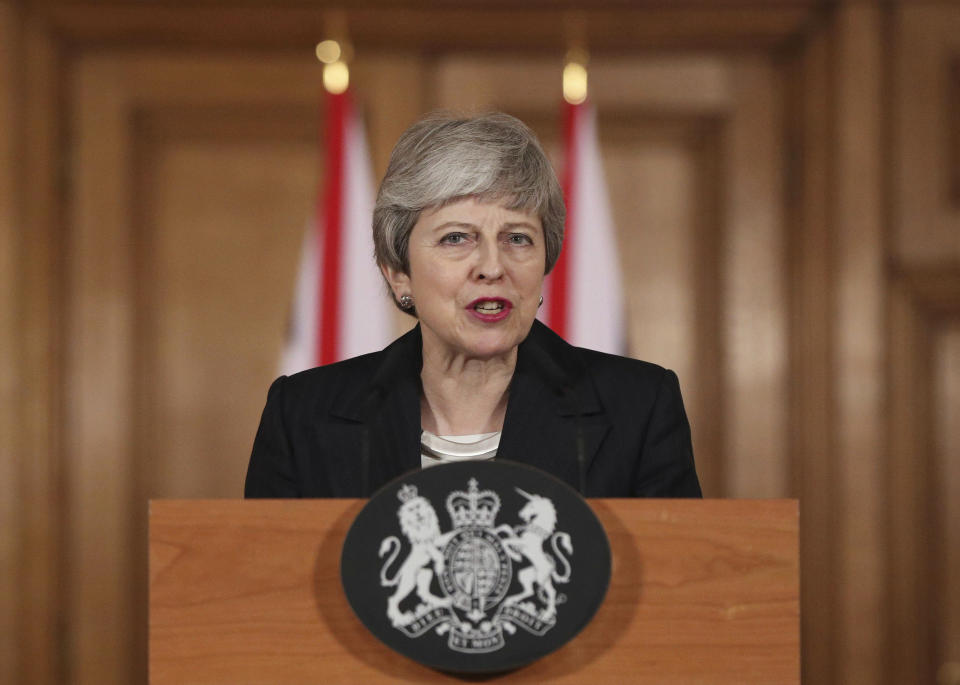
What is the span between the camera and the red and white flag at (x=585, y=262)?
2.77 metres

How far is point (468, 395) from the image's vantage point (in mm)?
1659

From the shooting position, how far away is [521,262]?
1.47 m

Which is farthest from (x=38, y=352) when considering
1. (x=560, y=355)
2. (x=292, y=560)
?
(x=292, y=560)

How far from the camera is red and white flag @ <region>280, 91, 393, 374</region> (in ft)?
9.06

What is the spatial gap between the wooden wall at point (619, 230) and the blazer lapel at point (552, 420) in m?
1.37

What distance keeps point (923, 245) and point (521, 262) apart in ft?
5.95

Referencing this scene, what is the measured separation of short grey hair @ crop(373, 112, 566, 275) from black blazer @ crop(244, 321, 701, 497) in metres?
0.21

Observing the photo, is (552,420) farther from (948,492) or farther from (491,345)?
(948,492)

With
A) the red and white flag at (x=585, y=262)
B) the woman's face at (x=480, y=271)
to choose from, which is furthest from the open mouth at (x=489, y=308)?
the red and white flag at (x=585, y=262)

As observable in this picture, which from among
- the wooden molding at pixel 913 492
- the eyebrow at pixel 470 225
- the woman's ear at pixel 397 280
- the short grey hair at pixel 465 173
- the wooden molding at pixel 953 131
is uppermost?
the wooden molding at pixel 953 131

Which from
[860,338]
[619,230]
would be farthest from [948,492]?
[619,230]

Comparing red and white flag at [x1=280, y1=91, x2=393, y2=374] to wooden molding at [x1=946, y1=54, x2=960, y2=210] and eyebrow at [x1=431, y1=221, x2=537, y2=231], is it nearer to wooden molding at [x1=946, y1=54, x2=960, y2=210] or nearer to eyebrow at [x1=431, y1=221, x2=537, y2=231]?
eyebrow at [x1=431, y1=221, x2=537, y2=231]

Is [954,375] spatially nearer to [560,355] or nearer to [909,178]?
[909,178]

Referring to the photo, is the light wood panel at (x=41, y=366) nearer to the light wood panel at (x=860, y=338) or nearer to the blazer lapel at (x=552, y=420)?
the blazer lapel at (x=552, y=420)
